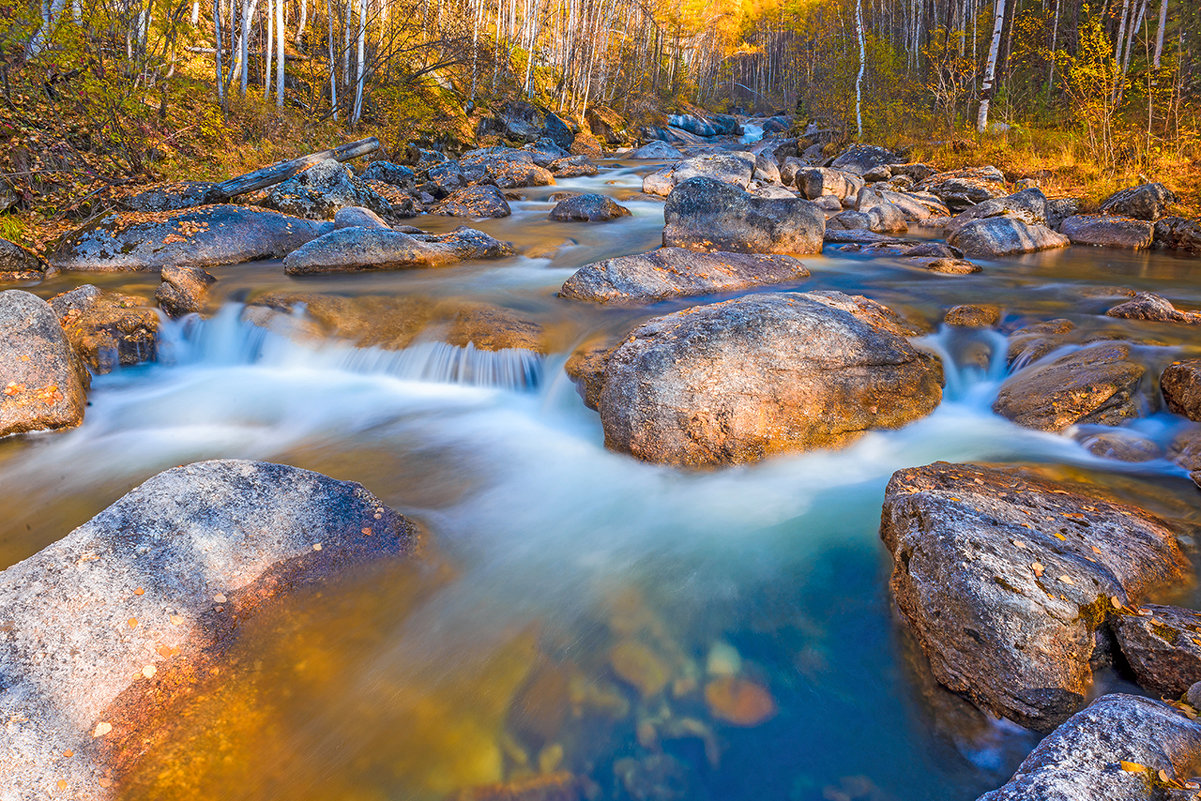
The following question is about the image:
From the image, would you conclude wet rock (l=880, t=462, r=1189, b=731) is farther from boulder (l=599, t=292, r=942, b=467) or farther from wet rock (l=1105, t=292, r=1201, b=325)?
wet rock (l=1105, t=292, r=1201, b=325)

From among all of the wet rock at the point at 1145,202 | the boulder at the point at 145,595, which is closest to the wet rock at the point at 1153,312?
the wet rock at the point at 1145,202

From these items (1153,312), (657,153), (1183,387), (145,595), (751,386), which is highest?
(657,153)

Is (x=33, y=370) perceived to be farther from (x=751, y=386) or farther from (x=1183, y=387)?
(x=1183, y=387)

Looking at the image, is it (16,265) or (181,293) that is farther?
(16,265)

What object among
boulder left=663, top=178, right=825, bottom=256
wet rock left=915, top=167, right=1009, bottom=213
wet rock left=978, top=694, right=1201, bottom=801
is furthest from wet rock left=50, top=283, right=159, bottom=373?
wet rock left=915, top=167, right=1009, bottom=213

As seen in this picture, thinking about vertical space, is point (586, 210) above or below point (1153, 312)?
above

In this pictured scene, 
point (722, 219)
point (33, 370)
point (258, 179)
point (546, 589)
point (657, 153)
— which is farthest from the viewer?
point (657, 153)

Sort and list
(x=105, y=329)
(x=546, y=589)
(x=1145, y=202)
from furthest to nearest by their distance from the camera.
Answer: (x=1145, y=202) → (x=105, y=329) → (x=546, y=589)

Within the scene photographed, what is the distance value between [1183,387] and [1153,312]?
90.9 inches

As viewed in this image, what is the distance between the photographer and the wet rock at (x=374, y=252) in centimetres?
802

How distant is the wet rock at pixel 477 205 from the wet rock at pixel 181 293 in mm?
6699

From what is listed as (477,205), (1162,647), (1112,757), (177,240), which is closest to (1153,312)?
(1162,647)

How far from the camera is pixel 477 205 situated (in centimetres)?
1321

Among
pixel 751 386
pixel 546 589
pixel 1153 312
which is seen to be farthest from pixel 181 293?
pixel 1153 312
